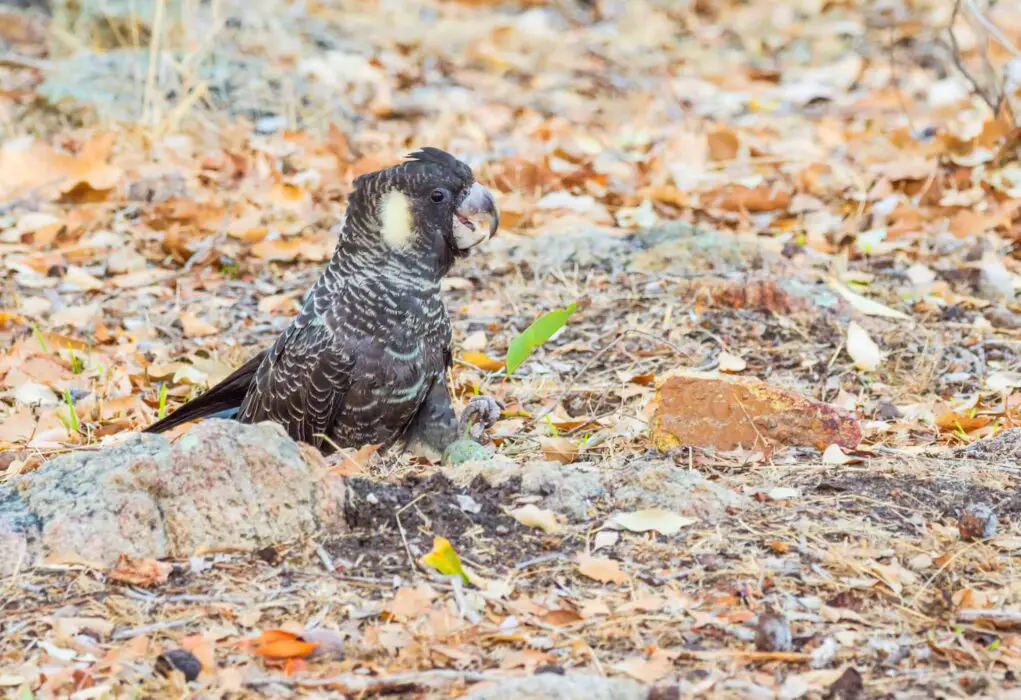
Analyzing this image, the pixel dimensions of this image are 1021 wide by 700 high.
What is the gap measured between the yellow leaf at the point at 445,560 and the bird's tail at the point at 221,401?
159 cm

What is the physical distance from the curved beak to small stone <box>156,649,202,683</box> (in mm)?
1831

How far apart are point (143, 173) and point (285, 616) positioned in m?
4.28

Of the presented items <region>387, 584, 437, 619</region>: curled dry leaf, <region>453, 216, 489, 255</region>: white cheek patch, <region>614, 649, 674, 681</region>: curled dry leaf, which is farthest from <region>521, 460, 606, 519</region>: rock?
<region>453, 216, 489, 255</region>: white cheek patch

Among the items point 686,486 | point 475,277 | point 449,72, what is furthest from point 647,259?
point 449,72

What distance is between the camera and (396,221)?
383cm

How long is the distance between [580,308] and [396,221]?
137 cm

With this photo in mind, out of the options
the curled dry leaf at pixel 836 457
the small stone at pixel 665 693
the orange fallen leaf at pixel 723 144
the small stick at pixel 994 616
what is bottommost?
the curled dry leaf at pixel 836 457

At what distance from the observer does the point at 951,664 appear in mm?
2449

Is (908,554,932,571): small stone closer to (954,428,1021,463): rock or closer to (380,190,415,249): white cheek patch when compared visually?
(954,428,1021,463): rock

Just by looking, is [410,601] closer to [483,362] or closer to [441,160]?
[441,160]

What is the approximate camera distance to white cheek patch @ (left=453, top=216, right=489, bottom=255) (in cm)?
388

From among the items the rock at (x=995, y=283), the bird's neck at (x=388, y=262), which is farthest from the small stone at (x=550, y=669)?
the rock at (x=995, y=283)

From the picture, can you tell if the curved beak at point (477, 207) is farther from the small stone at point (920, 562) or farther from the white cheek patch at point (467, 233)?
the small stone at point (920, 562)

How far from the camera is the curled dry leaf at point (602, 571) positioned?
9.13 ft
